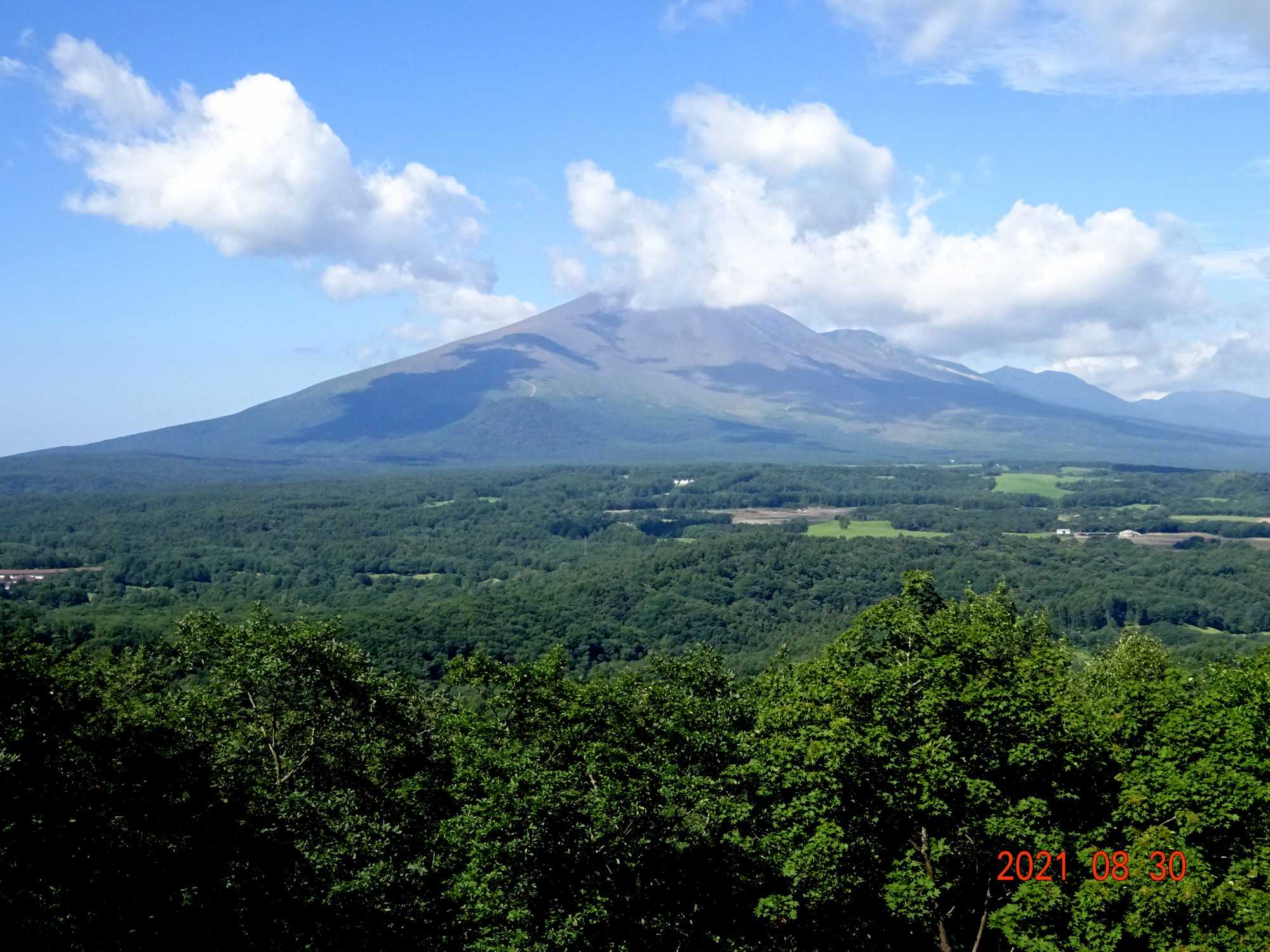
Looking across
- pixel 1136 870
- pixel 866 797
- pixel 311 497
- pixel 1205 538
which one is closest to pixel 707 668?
pixel 866 797

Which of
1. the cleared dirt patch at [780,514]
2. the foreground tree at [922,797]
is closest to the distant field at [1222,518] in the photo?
the cleared dirt patch at [780,514]

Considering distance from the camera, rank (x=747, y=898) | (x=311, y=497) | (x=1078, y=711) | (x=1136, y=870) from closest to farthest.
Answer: (x=1136, y=870) < (x=747, y=898) < (x=1078, y=711) < (x=311, y=497)

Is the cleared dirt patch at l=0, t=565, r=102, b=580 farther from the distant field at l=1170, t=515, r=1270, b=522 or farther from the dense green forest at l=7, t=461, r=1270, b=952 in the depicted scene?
the distant field at l=1170, t=515, r=1270, b=522

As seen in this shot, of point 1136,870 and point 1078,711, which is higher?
point 1078,711

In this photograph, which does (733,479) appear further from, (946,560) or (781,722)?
(781,722)
